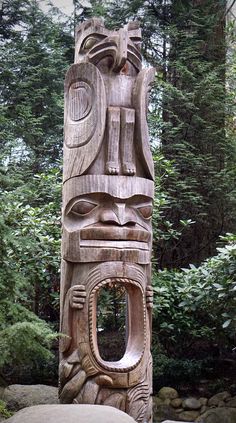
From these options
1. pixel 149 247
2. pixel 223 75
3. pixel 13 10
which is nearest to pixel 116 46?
pixel 149 247

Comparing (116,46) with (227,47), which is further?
(227,47)

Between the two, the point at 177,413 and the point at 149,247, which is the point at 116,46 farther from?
the point at 177,413

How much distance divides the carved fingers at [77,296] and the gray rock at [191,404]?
422 cm

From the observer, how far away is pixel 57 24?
41.8 feet

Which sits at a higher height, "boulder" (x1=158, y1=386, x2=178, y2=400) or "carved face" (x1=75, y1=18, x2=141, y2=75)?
"carved face" (x1=75, y1=18, x2=141, y2=75)

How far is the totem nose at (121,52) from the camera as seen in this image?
535 cm

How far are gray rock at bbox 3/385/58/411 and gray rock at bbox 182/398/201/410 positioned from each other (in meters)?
2.23

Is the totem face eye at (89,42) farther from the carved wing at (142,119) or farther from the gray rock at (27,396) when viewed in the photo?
the gray rock at (27,396)


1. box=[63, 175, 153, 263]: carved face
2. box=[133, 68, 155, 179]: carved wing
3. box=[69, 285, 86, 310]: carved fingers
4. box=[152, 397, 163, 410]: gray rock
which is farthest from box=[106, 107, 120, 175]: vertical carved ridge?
box=[152, 397, 163, 410]: gray rock

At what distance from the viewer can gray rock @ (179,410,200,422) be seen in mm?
7934

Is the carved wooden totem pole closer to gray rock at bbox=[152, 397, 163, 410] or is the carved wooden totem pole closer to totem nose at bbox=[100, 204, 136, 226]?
totem nose at bbox=[100, 204, 136, 226]

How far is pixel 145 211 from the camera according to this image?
5.23 metres

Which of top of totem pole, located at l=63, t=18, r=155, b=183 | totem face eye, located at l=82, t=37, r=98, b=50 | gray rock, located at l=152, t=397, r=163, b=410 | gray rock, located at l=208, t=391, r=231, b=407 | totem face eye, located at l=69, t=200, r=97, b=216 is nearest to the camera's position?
totem face eye, located at l=69, t=200, r=97, b=216

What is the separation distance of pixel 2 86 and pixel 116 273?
8000 millimetres
